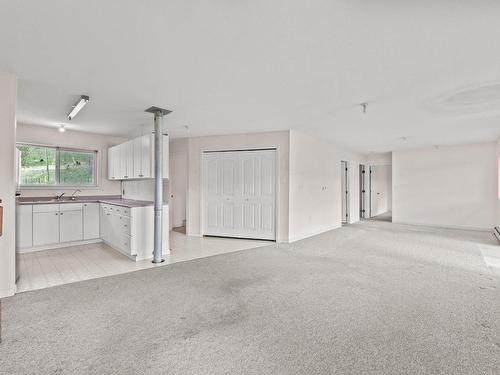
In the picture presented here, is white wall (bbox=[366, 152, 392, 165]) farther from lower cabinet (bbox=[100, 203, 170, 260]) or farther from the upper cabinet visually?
lower cabinet (bbox=[100, 203, 170, 260])

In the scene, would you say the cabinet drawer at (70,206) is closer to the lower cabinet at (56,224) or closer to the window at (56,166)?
the lower cabinet at (56,224)

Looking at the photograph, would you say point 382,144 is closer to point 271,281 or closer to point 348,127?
point 348,127

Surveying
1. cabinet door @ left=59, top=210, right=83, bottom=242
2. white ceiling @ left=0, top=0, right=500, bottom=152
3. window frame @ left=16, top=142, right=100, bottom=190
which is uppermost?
white ceiling @ left=0, top=0, right=500, bottom=152

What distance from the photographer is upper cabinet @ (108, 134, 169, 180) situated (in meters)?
4.68

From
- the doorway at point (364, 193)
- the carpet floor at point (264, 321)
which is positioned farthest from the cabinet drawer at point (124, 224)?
the doorway at point (364, 193)

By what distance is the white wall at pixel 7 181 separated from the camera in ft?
9.10

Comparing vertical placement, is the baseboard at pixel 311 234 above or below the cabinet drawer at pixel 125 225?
below

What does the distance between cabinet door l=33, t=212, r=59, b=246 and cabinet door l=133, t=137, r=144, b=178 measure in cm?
165

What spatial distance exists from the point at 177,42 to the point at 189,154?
4149 mm

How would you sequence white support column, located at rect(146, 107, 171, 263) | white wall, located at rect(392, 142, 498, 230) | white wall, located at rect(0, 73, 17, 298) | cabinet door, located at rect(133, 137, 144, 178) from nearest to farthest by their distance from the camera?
white wall, located at rect(0, 73, 17, 298) → white support column, located at rect(146, 107, 171, 263) → cabinet door, located at rect(133, 137, 144, 178) → white wall, located at rect(392, 142, 498, 230)

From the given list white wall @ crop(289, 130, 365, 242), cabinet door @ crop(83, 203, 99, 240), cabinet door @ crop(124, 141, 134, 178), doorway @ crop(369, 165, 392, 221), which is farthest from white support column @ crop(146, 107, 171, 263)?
doorway @ crop(369, 165, 392, 221)

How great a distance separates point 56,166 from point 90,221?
1488 millimetres

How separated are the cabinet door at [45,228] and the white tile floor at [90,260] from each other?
20cm

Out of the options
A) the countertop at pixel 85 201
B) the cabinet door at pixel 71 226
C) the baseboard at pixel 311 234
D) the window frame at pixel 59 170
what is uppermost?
the window frame at pixel 59 170
